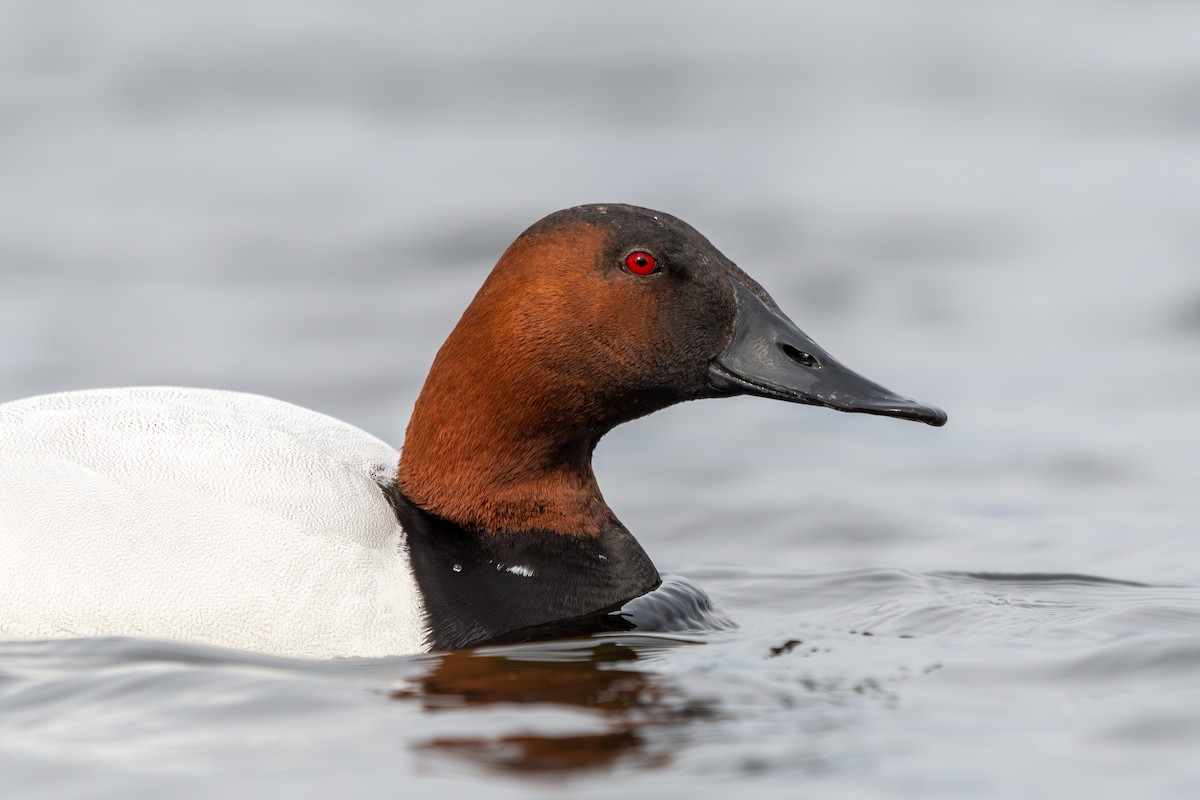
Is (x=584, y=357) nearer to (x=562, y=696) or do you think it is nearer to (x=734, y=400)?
(x=562, y=696)

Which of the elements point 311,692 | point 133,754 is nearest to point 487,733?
point 311,692

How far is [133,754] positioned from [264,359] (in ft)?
18.7

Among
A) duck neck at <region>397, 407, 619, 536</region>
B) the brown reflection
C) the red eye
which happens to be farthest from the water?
the red eye

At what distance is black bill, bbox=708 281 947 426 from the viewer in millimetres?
5211

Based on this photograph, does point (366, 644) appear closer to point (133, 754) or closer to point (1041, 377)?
point (133, 754)

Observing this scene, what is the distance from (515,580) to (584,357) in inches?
27.5

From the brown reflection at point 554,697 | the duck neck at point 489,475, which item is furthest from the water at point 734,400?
the duck neck at point 489,475

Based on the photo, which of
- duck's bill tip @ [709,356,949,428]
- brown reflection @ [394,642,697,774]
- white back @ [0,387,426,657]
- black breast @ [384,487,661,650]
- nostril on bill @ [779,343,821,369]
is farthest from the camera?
nostril on bill @ [779,343,821,369]

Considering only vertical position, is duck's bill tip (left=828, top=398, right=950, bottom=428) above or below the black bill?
below

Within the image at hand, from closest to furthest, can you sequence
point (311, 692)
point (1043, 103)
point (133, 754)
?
point (133, 754) < point (311, 692) < point (1043, 103)

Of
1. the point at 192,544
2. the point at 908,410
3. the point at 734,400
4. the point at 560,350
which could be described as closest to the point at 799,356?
the point at 908,410

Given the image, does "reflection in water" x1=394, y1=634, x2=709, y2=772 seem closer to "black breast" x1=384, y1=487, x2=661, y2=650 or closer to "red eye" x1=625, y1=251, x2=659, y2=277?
"black breast" x1=384, y1=487, x2=661, y2=650

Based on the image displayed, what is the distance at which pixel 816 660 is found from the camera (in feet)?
16.0

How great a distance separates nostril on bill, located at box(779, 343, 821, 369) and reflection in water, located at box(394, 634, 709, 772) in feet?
3.05
